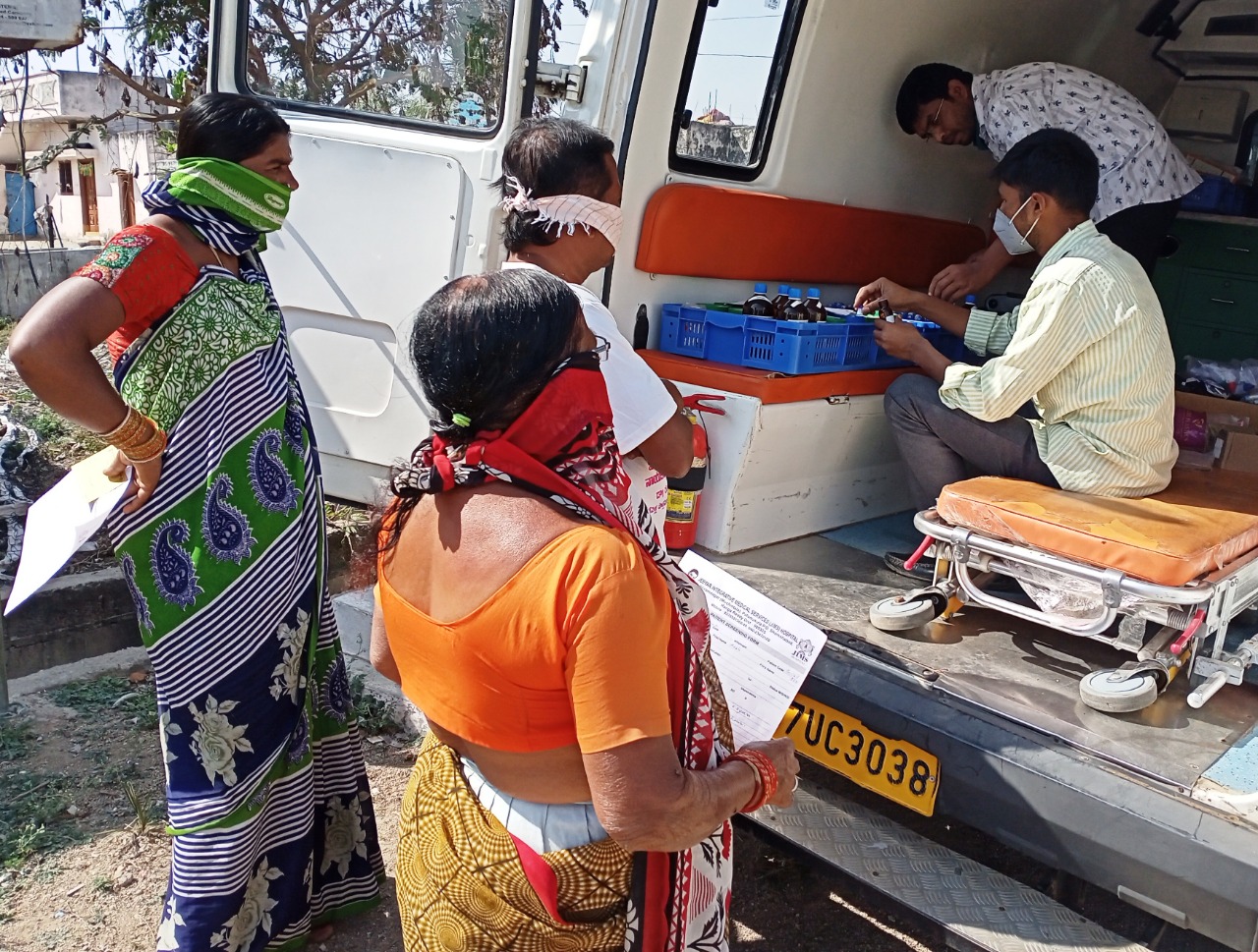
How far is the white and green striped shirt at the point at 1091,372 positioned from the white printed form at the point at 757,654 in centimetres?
119

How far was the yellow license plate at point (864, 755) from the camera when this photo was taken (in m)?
2.21

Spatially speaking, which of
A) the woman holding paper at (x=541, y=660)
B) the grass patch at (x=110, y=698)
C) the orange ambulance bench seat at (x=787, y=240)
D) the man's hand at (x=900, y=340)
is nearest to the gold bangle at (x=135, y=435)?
the woman holding paper at (x=541, y=660)

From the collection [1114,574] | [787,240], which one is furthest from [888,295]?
[1114,574]

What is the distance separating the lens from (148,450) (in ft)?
6.75

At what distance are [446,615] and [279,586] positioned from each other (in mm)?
1044

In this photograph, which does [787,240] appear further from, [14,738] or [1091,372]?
[14,738]

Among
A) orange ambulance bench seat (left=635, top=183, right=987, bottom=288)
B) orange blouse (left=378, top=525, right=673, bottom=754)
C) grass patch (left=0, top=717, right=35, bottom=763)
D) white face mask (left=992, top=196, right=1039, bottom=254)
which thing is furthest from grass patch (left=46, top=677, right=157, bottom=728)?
white face mask (left=992, top=196, right=1039, bottom=254)

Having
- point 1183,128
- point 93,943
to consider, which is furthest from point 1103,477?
point 1183,128

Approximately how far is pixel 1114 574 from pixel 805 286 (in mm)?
1957

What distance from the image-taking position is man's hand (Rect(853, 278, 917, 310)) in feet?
11.6

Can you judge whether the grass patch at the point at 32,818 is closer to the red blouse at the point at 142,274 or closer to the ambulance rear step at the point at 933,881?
the red blouse at the point at 142,274

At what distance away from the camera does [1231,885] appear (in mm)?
A: 1767

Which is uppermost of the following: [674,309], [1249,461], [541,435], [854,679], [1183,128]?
[1183,128]

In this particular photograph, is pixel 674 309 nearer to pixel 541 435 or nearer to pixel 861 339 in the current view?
pixel 861 339
